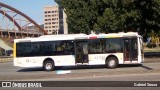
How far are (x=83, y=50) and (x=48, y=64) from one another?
9.75 feet

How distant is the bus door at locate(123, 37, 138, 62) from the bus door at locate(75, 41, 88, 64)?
2946 mm

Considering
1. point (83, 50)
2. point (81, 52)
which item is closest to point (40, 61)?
point (81, 52)

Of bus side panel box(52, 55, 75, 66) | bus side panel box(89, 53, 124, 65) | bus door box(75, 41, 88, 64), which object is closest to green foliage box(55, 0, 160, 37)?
bus side panel box(89, 53, 124, 65)

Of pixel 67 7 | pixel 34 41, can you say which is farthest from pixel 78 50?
pixel 67 7

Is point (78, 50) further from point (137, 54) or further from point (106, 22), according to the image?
point (106, 22)

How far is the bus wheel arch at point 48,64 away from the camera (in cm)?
2840

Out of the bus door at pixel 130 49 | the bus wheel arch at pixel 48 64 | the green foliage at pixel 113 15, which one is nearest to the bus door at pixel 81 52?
the bus wheel arch at pixel 48 64

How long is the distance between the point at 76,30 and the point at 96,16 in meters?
3.58

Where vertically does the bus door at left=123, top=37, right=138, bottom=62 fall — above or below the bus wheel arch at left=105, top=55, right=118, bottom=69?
above

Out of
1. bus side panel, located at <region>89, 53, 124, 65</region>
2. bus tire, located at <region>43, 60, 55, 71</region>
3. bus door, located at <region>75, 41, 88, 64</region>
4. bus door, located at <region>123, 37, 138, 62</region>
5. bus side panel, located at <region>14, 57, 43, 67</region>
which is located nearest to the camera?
bus door, located at <region>123, 37, 138, 62</region>

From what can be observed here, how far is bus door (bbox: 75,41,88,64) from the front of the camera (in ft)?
91.5

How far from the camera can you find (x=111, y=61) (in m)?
Result: 27.8

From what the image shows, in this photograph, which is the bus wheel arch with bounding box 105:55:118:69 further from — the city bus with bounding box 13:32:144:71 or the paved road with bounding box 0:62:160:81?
the paved road with bounding box 0:62:160:81

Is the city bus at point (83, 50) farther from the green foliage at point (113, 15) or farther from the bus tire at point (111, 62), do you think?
the green foliage at point (113, 15)
